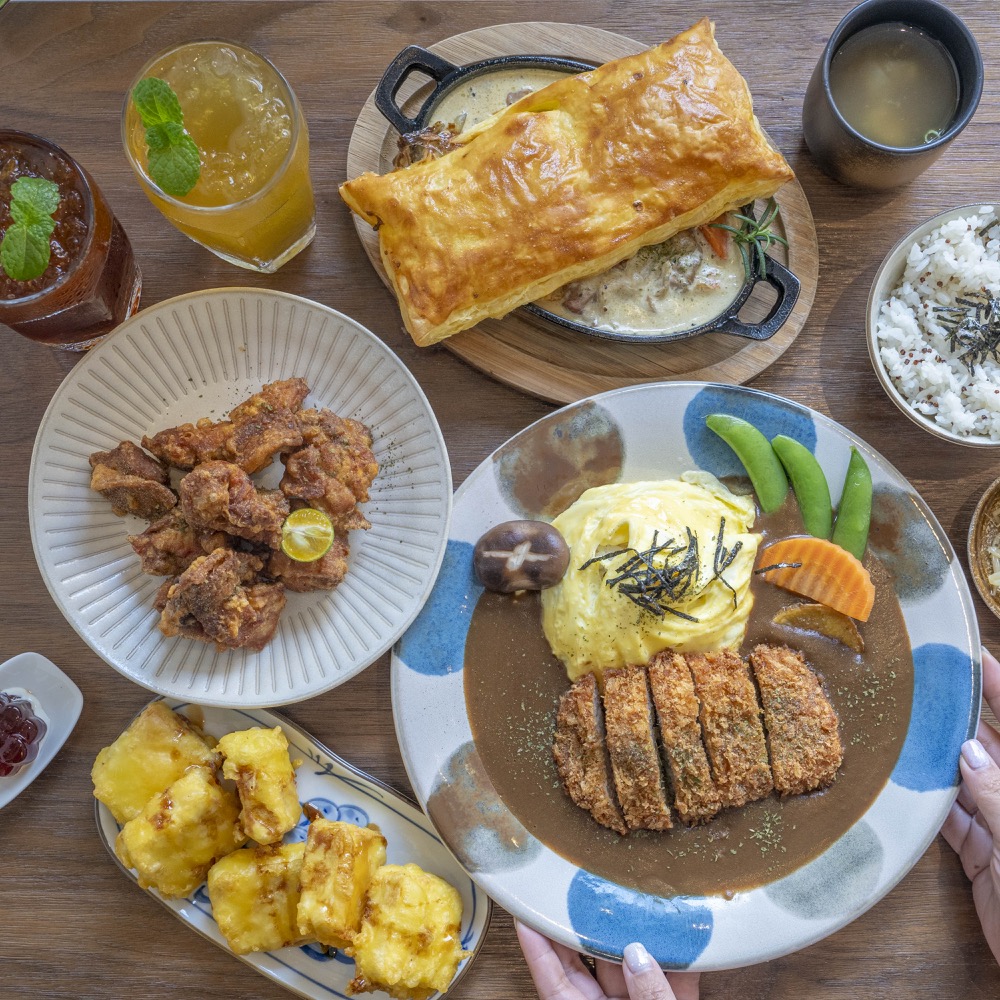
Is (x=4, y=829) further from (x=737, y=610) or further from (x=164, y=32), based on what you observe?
(x=164, y=32)

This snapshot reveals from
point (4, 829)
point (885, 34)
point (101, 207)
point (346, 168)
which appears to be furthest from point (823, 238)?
point (4, 829)

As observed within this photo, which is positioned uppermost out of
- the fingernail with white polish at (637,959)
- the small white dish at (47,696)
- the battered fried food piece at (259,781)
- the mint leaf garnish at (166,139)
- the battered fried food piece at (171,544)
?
the mint leaf garnish at (166,139)

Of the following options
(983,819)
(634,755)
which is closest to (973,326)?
(983,819)

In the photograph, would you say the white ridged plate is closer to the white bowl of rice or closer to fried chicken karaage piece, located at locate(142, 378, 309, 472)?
fried chicken karaage piece, located at locate(142, 378, 309, 472)

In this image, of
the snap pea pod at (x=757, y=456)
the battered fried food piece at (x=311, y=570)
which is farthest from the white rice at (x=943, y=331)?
the battered fried food piece at (x=311, y=570)

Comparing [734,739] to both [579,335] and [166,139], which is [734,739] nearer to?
[579,335]

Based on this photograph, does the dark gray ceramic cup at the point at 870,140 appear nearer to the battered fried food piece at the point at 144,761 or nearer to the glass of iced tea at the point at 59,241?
the glass of iced tea at the point at 59,241
